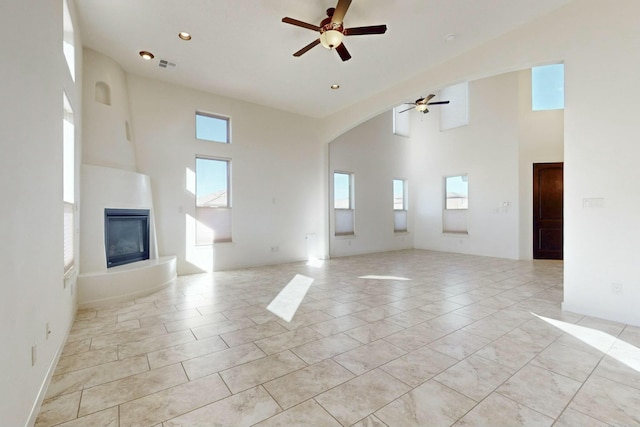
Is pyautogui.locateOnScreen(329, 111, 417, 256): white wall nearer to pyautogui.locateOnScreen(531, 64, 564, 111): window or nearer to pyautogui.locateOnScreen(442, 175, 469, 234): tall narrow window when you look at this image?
pyautogui.locateOnScreen(442, 175, 469, 234): tall narrow window

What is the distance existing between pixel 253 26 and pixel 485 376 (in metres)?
4.65

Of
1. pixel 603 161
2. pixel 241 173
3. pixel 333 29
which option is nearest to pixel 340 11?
pixel 333 29

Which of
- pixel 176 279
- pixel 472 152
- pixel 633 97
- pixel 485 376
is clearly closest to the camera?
pixel 485 376

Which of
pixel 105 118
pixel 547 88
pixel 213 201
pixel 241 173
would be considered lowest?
pixel 213 201

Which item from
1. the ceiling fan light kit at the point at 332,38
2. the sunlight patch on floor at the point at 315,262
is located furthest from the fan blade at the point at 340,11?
the sunlight patch on floor at the point at 315,262

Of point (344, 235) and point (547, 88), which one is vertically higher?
point (547, 88)

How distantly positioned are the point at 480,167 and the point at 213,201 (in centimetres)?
709

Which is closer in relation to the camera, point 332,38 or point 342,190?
point 332,38

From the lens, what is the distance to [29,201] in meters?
1.75

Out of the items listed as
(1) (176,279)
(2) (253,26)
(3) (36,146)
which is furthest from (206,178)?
(3) (36,146)

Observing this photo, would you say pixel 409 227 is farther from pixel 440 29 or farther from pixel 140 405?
pixel 140 405

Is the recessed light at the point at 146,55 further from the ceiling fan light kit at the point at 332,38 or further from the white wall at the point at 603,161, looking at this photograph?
the white wall at the point at 603,161

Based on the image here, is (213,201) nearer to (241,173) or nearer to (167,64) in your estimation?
(241,173)

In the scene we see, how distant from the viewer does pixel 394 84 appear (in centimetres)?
563
